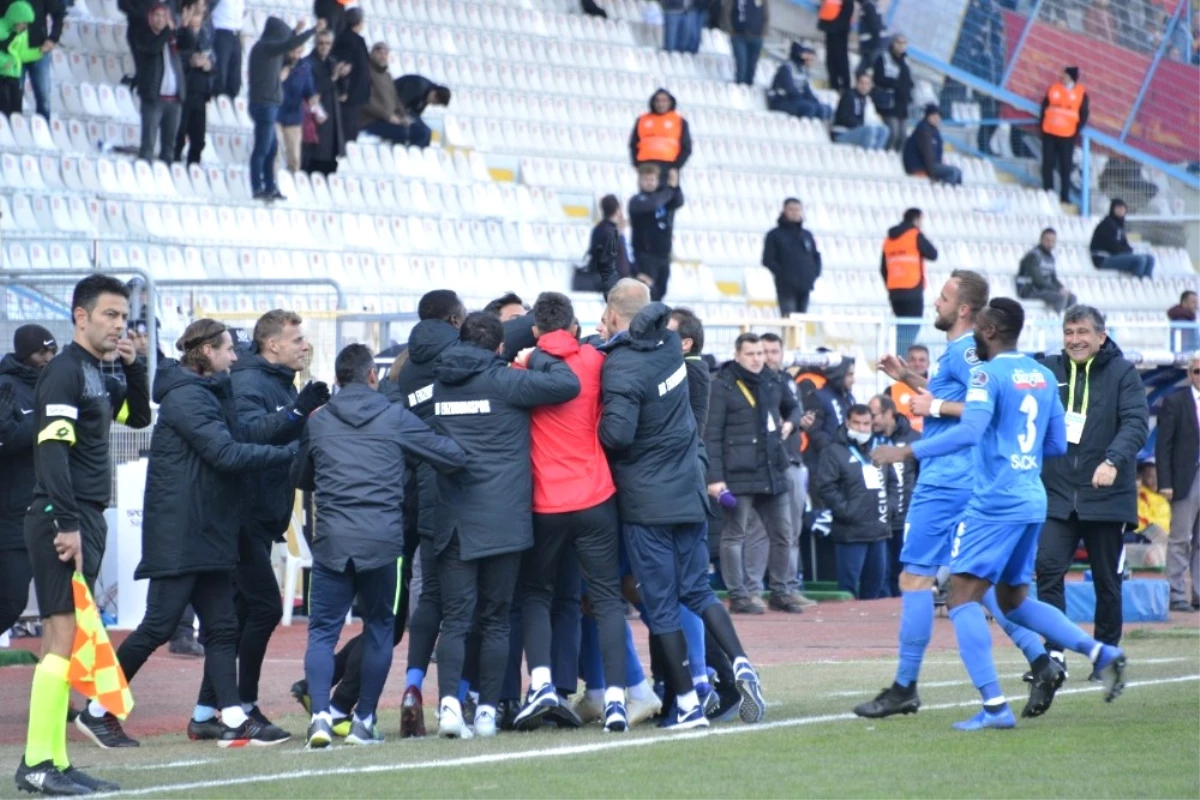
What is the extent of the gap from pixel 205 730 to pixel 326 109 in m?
14.4

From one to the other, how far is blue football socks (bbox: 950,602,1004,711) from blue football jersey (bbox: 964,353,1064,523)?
0.44 metres

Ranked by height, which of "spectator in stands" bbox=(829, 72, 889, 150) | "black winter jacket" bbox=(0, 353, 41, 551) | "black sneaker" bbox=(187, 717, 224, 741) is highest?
"spectator in stands" bbox=(829, 72, 889, 150)

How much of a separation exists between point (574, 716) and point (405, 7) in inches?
808

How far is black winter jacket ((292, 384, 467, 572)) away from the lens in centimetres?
952

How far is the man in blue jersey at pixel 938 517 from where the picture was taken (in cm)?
952

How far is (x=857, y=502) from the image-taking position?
1723 cm

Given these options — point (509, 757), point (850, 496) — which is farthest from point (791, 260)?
point (509, 757)

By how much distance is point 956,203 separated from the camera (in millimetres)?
31688

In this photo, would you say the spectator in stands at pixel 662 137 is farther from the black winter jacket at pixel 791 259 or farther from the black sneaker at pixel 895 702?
the black sneaker at pixel 895 702

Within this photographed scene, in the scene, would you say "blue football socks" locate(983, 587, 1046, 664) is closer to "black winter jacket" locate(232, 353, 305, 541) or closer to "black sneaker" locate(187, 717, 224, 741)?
"black winter jacket" locate(232, 353, 305, 541)

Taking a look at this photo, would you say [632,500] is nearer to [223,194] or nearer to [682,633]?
[682,633]

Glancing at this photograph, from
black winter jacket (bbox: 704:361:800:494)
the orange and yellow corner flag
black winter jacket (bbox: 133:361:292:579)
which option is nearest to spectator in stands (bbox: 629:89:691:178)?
black winter jacket (bbox: 704:361:800:494)

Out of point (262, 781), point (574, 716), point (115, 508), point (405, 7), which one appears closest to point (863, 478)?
point (115, 508)

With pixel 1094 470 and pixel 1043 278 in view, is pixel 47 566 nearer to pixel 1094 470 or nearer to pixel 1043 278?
pixel 1094 470
